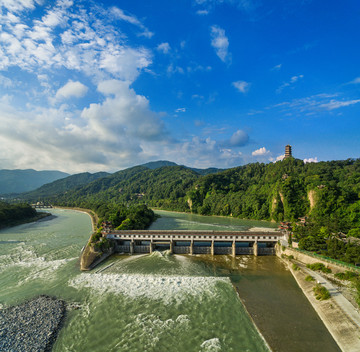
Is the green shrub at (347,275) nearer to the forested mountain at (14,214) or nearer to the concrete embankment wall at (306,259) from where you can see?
the concrete embankment wall at (306,259)

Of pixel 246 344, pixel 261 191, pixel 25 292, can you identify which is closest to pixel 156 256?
pixel 25 292

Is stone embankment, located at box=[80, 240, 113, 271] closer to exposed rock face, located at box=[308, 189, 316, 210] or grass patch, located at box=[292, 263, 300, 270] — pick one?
grass patch, located at box=[292, 263, 300, 270]

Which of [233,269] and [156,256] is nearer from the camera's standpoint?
[233,269]

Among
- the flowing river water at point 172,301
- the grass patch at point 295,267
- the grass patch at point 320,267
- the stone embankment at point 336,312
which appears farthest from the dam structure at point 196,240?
the stone embankment at point 336,312

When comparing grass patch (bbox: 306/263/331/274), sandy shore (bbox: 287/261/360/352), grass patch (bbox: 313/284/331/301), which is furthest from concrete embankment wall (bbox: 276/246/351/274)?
grass patch (bbox: 313/284/331/301)

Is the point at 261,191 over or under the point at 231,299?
over

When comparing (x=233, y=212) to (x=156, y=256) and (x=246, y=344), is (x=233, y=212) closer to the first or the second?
(x=156, y=256)
